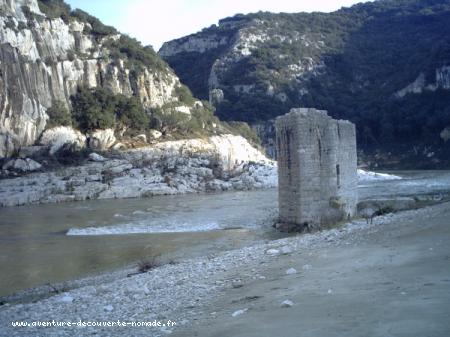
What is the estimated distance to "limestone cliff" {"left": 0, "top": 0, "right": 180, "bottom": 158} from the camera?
5353 cm

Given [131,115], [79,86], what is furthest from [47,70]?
[131,115]

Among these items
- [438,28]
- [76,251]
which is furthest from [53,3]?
[438,28]

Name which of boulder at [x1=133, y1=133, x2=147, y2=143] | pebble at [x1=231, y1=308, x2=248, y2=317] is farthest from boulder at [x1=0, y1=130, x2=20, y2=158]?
pebble at [x1=231, y1=308, x2=248, y2=317]

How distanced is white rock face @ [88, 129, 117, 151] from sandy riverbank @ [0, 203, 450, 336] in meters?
47.0

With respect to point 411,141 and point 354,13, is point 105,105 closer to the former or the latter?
point 411,141

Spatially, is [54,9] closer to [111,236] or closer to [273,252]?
[111,236]

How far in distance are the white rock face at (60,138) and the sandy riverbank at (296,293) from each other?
44.9 m

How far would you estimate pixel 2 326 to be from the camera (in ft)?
28.5

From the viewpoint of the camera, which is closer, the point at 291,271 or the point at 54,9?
the point at 291,271

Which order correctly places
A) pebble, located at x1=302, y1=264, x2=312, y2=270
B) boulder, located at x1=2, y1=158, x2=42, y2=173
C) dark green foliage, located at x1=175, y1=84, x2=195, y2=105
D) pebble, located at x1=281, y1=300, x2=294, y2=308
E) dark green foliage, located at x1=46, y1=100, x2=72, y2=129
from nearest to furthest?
pebble, located at x1=281, y1=300, x2=294, y2=308, pebble, located at x1=302, y1=264, x2=312, y2=270, boulder, located at x1=2, y1=158, x2=42, y2=173, dark green foliage, located at x1=46, y1=100, x2=72, y2=129, dark green foliage, located at x1=175, y1=84, x2=195, y2=105

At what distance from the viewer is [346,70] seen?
114 metres

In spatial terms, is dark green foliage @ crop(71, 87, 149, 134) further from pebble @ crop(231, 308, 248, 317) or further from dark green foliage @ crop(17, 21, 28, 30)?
pebble @ crop(231, 308, 248, 317)

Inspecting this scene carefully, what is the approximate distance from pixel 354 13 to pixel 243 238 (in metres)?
140

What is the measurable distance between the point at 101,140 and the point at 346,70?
232 feet
